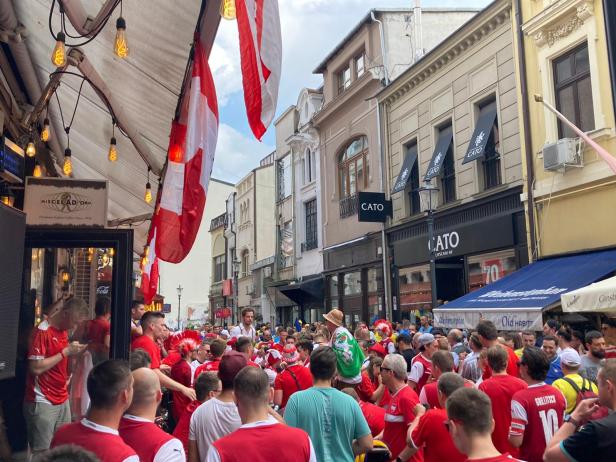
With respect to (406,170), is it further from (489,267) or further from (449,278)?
(489,267)

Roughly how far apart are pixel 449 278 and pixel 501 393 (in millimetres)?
13905

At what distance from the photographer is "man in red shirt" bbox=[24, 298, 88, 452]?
5.98m

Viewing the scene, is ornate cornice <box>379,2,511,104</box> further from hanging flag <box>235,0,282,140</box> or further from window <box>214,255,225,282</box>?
window <box>214,255,225,282</box>

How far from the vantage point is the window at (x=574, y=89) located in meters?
13.8

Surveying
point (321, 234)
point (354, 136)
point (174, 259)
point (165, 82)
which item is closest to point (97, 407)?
point (174, 259)

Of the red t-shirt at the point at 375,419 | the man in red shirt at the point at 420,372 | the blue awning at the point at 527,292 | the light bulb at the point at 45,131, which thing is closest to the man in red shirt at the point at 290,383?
the red t-shirt at the point at 375,419

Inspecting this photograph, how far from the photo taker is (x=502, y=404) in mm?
5227

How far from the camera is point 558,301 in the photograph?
469 inches

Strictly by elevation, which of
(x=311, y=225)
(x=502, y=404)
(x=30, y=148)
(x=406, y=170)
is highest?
(x=406, y=170)

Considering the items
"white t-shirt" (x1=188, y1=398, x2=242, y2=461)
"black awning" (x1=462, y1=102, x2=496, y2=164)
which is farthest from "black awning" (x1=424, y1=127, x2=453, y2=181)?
"white t-shirt" (x1=188, y1=398, x2=242, y2=461)

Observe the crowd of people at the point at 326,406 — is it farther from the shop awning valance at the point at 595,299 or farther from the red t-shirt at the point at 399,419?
the shop awning valance at the point at 595,299

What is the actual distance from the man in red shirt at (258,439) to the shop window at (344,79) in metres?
23.2

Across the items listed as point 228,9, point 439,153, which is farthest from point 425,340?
point 439,153

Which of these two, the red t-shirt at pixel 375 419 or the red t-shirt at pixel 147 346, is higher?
the red t-shirt at pixel 147 346
